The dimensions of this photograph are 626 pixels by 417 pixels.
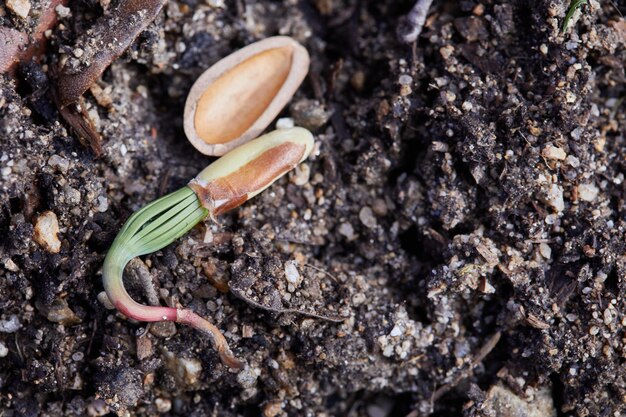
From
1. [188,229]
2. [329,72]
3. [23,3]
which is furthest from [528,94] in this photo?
[23,3]

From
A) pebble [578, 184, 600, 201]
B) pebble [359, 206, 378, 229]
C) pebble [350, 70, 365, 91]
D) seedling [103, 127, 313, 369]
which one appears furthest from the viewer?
pebble [350, 70, 365, 91]

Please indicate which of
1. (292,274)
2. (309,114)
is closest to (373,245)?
(292,274)

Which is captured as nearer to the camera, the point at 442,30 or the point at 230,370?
the point at 230,370

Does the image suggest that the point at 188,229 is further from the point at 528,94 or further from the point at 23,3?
the point at 528,94

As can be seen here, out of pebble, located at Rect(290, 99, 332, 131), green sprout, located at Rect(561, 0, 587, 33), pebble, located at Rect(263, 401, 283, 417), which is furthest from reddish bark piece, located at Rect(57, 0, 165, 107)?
green sprout, located at Rect(561, 0, 587, 33)

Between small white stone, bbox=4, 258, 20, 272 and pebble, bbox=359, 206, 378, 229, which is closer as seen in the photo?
small white stone, bbox=4, 258, 20, 272

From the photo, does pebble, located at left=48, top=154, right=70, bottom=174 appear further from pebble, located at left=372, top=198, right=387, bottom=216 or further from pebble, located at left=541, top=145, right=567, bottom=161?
pebble, located at left=541, top=145, right=567, bottom=161

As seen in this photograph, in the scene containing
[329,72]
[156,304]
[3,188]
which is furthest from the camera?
[329,72]
